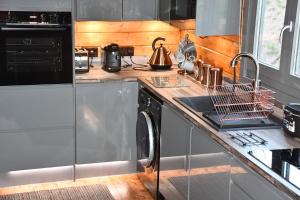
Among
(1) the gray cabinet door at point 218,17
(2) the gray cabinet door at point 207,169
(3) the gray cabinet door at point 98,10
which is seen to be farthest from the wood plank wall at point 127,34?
(2) the gray cabinet door at point 207,169

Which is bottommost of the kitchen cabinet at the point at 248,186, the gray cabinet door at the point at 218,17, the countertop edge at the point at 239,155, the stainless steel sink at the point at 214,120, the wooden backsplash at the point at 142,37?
the kitchen cabinet at the point at 248,186

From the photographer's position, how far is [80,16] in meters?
3.88

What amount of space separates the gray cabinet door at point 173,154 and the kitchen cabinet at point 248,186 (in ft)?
2.00

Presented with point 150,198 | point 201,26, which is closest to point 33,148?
point 150,198

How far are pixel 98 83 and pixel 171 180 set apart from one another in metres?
1.05

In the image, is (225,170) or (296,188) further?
(225,170)

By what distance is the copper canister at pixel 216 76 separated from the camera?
3.47 meters

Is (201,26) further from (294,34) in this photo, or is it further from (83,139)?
(83,139)

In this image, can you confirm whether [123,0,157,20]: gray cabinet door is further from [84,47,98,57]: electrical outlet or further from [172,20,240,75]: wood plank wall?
[84,47,98,57]: electrical outlet

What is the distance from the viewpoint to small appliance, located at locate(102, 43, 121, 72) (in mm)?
3957

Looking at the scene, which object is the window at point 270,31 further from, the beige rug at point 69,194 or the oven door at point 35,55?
the beige rug at point 69,194

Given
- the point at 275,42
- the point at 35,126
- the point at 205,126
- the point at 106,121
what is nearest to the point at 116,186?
the point at 106,121

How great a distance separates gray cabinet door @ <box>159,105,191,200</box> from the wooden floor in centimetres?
38

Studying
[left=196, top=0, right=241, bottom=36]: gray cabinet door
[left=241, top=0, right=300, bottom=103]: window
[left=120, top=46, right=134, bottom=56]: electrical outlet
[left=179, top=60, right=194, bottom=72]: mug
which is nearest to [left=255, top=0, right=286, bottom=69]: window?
[left=241, top=0, right=300, bottom=103]: window
